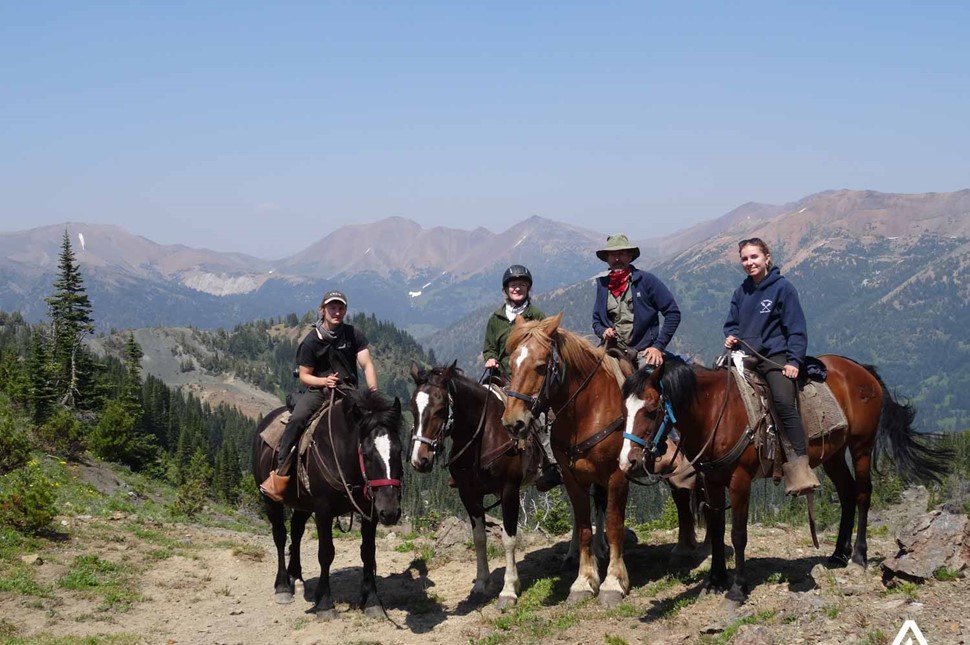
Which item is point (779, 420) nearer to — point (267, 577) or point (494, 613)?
point (494, 613)

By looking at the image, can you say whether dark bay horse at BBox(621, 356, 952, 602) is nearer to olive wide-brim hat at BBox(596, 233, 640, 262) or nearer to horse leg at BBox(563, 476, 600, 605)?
horse leg at BBox(563, 476, 600, 605)

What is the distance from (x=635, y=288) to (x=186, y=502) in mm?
20376

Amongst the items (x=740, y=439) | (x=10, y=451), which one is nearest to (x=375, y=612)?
(x=740, y=439)

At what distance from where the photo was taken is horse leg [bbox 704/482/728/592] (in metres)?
10.1

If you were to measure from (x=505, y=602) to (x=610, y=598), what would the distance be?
165cm

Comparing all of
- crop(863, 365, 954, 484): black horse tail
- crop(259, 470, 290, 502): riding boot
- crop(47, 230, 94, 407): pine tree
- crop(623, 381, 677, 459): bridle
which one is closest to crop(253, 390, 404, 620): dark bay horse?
crop(259, 470, 290, 502): riding boot

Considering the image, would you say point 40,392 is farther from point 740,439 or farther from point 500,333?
point 740,439

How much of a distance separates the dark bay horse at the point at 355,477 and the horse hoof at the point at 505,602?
179 cm

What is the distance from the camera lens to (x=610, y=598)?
407 inches

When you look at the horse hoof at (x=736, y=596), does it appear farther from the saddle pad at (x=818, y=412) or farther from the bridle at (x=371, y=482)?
the bridle at (x=371, y=482)

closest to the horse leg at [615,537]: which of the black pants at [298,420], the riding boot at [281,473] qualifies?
the black pants at [298,420]

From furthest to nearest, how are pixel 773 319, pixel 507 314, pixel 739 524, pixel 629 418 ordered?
pixel 507 314, pixel 773 319, pixel 739 524, pixel 629 418

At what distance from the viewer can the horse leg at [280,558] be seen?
12.9 meters

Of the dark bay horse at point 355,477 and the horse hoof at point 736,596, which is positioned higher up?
the dark bay horse at point 355,477
